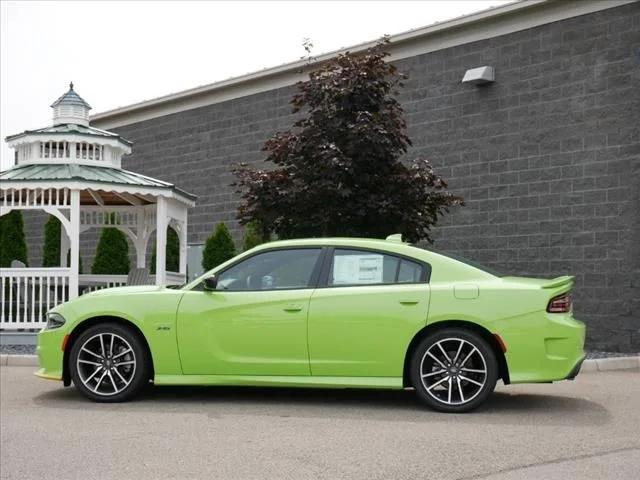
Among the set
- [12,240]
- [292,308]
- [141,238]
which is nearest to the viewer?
[292,308]

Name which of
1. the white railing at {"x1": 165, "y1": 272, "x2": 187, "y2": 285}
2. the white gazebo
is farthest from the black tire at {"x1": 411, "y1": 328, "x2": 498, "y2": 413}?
the white railing at {"x1": 165, "y1": 272, "x2": 187, "y2": 285}

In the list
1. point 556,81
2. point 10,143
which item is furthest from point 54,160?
point 556,81

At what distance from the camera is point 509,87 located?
14.5 meters

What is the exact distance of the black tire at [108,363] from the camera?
26.6 ft

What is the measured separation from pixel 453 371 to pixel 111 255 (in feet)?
51.0

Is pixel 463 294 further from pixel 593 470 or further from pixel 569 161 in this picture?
pixel 569 161

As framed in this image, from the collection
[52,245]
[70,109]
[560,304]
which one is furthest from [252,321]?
[52,245]

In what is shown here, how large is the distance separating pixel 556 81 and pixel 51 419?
31.9 ft

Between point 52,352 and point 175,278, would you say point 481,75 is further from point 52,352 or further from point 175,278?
point 52,352

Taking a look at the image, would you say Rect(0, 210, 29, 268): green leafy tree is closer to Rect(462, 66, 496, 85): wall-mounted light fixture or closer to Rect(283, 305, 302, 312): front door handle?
Rect(462, 66, 496, 85): wall-mounted light fixture

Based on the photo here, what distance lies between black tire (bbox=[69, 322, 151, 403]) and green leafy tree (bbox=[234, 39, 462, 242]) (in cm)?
433

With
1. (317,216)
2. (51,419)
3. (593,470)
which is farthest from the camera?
(317,216)

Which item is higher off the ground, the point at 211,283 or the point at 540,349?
the point at 211,283

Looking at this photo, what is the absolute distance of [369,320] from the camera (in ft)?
25.2
